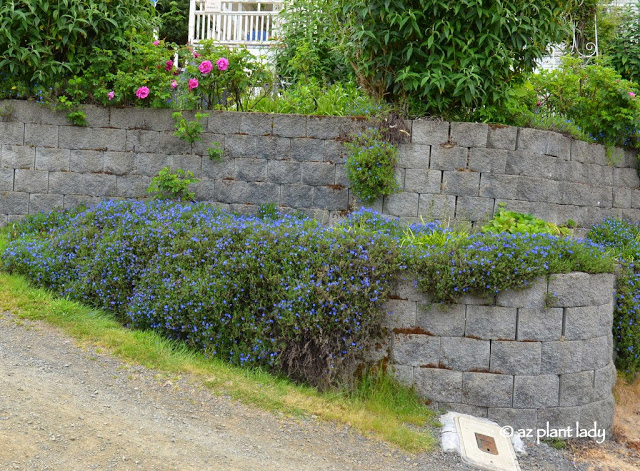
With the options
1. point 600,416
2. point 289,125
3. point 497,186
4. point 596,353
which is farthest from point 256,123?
point 600,416

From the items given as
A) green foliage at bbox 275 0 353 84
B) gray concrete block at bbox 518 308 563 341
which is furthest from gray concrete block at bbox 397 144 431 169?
gray concrete block at bbox 518 308 563 341

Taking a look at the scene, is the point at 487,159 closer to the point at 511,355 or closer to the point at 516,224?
the point at 516,224

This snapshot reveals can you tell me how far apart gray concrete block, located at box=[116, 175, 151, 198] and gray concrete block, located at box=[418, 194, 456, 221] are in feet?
9.93

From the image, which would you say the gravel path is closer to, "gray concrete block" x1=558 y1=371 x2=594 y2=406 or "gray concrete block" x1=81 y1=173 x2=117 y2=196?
"gray concrete block" x1=558 y1=371 x2=594 y2=406

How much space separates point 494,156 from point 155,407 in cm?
413

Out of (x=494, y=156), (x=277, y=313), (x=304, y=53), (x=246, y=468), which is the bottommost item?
(x=246, y=468)

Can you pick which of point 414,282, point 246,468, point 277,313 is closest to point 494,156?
point 414,282

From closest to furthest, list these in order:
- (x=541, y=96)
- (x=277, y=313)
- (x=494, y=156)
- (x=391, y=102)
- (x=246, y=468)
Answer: (x=246, y=468), (x=277, y=313), (x=494, y=156), (x=391, y=102), (x=541, y=96)

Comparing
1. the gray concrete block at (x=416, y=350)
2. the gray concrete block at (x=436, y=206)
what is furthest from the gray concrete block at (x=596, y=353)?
the gray concrete block at (x=436, y=206)

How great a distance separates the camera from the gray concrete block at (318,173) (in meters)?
6.32

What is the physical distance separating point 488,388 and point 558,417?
665 mm

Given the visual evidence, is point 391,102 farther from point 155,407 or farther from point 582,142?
point 155,407

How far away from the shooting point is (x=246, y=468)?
11.6 ft

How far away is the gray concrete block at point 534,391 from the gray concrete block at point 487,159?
2269mm
